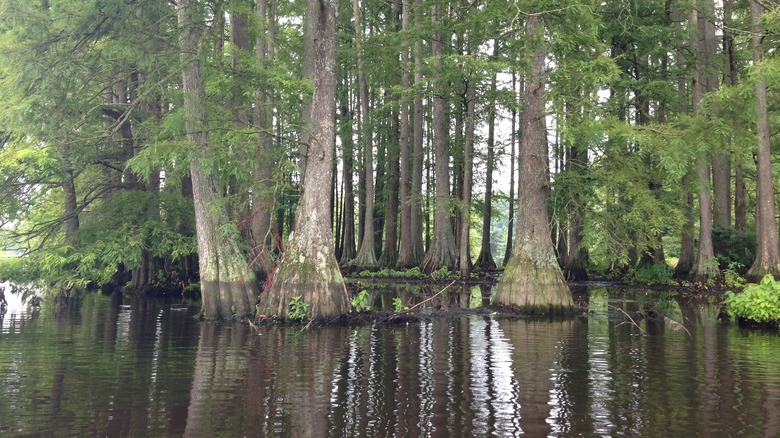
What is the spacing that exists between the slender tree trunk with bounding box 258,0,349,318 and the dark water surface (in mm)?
787

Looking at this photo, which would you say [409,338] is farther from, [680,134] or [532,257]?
[680,134]

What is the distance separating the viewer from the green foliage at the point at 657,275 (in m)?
24.0

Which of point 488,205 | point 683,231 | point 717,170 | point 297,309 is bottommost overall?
point 297,309

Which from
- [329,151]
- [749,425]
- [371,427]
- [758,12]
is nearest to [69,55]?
[329,151]

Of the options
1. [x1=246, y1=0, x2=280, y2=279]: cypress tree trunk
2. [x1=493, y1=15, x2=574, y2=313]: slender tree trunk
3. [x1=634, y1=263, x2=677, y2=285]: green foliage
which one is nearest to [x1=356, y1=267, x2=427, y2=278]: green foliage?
[x1=634, y1=263, x2=677, y2=285]: green foliage

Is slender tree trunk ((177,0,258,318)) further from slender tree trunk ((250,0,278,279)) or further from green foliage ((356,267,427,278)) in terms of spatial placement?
green foliage ((356,267,427,278))

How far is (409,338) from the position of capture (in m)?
11.3

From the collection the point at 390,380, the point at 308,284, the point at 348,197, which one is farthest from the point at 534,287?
the point at 348,197

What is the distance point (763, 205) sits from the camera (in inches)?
771

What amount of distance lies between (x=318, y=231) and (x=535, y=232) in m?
5.62

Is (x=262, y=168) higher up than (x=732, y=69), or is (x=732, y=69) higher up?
(x=732, y=69)

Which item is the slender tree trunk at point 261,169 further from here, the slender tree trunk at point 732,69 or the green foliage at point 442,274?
the slender tree trunk at point 732,69

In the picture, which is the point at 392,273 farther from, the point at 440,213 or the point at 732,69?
the point at 732,69

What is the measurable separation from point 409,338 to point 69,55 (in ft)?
31.1
